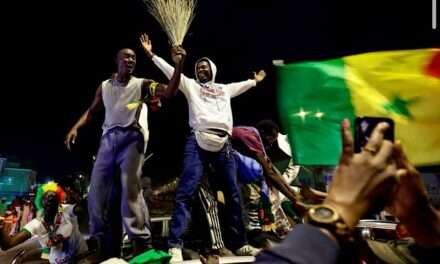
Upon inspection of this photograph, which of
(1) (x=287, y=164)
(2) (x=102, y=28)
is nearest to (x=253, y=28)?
(2) (x=102, y=28)

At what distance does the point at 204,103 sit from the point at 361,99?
8.20 feet

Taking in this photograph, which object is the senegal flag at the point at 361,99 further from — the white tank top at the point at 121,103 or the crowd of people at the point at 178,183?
the white tank top at the point at 121,103

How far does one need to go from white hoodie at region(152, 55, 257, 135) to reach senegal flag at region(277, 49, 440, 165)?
80.9 inches

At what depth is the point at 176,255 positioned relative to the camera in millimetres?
4258

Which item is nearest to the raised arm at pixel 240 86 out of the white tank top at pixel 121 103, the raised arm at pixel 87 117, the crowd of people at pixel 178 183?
the crowd of people at pixel 178 183

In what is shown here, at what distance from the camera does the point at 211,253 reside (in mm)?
4582

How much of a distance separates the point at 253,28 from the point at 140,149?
20.4 feet

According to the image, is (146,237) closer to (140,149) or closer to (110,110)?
(140,149)

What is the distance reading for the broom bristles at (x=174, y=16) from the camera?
479 centimetres

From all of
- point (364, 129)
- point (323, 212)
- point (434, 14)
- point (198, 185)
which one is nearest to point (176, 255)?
point (198, 185)

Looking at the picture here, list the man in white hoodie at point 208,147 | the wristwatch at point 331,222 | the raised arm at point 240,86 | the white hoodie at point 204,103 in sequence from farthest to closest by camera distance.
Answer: the raised arm at point 240,86 < the white hoodie at point 204,103 < the man in white hoodie at point 208,147 < the wristwatch at point 331,222

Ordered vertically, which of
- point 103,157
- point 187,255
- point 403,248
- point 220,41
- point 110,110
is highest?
point 220,41

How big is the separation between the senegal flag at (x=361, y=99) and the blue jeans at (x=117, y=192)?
6.86 ft

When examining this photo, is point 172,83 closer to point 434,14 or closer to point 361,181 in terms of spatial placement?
point 361,181
